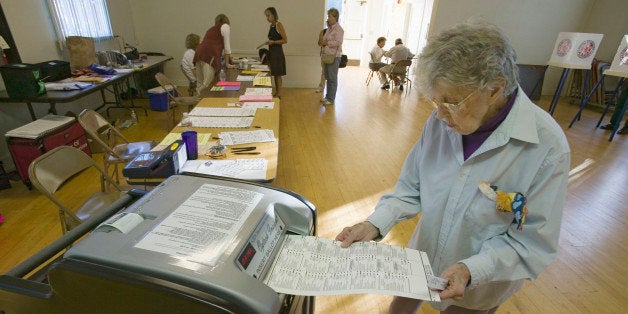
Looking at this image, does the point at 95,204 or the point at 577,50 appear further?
the point at 577,50

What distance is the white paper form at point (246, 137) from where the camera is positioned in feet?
6.10

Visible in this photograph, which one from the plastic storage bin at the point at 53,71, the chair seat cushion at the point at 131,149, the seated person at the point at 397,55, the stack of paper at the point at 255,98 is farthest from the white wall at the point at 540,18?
the plastic storage bin at the point at 53,71

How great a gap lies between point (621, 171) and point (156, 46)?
793 cm

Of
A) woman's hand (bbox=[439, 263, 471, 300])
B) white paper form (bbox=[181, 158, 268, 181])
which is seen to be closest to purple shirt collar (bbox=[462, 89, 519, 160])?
woman's hand (bbox=[439, 263, 471, 300])

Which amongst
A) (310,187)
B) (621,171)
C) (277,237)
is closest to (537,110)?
(277,237)

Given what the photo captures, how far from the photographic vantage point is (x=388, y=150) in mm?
3816

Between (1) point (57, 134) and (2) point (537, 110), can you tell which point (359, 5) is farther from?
(2) point (537, 110)

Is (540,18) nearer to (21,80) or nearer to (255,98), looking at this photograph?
(255,98)

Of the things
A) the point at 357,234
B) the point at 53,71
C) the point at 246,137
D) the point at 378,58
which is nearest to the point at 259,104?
the point at 246,137

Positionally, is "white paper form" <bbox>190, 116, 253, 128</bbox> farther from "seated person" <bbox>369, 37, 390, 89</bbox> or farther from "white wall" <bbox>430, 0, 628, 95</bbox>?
"white wall" <bbox>430, 0, 628, 95</bbox>

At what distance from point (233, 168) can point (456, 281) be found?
1104 mm

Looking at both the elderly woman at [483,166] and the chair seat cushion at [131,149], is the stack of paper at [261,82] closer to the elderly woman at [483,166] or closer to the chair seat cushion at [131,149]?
the chair seat cushion at [131,149]

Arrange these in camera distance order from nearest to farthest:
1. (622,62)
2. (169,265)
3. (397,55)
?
1. (169,265)
2. (622,62)
3. (397,55)

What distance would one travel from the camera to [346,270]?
732 millimetres
